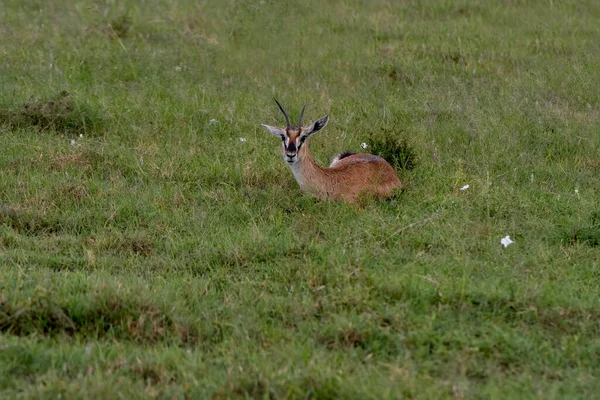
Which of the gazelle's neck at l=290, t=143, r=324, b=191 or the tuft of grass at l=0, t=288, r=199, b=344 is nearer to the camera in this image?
the tuft of grass at l=0, t=288, r=199, b=344

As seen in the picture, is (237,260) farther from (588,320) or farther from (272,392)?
(588,320)

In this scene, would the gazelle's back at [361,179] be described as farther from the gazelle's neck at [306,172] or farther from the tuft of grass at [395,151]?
the tuft of grass at [395,151]

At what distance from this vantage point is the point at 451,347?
16.5 ft

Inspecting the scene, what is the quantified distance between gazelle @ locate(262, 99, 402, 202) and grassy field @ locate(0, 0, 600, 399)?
172 mm

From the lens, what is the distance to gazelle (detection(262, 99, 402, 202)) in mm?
7867

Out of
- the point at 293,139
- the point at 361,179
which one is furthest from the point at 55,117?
the point at 361,179

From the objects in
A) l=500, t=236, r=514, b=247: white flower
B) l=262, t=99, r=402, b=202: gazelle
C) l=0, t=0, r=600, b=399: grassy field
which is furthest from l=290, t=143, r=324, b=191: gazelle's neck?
l=500, t=236, r=514, b=247: white flower

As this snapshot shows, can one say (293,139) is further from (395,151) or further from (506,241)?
(506,241)

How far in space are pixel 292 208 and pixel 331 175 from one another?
559 millimetres

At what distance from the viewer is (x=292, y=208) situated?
24.9 ft

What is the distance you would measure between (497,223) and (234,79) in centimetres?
483

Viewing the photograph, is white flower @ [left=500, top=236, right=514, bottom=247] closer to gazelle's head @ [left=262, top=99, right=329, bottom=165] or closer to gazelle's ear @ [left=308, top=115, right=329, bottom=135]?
gazelle's head @ [left=262, top=99, right=329, bottom=165]

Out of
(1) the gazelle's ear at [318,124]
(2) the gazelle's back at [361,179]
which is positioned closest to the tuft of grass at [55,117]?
(1) the gazelle's ear at [318,124]

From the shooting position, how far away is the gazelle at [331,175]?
7.87m
